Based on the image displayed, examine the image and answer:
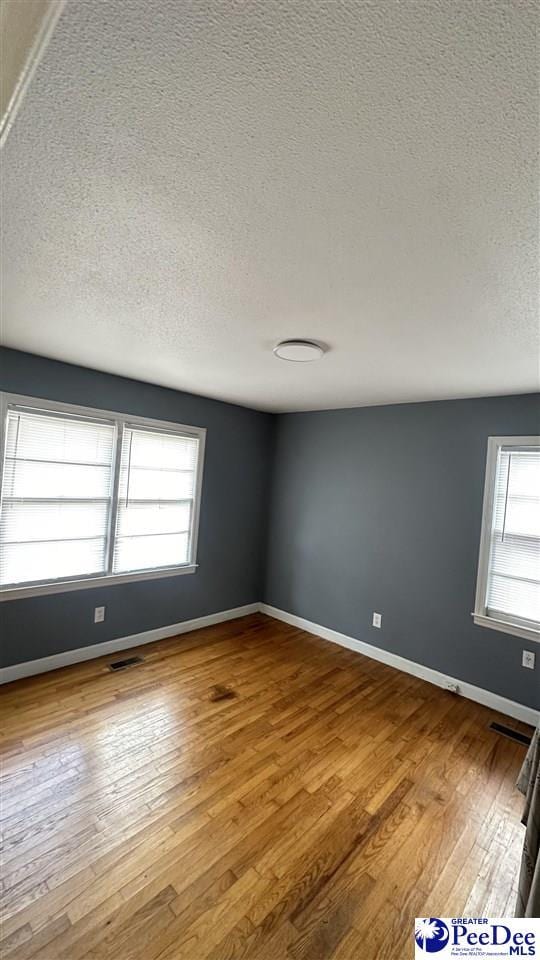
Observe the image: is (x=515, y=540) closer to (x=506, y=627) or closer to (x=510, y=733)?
(x=506, y=627)

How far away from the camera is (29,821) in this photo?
1.73 meters

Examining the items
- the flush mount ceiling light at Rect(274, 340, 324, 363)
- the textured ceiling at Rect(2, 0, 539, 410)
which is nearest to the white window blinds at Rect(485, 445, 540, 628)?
the textured ceiling at Rect(2, 0, 539, 410)

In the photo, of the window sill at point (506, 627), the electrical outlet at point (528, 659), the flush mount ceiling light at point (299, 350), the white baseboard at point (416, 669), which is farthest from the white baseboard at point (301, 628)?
the flush mount ceiling light at point (299, 350)

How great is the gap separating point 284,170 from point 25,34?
0.56 metres

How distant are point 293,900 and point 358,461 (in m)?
3.20

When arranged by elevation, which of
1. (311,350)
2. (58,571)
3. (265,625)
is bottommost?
(265,625)

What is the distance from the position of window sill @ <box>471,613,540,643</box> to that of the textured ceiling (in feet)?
6.95

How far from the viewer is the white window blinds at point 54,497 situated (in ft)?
9.13

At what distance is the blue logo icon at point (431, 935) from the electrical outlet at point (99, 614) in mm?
2832

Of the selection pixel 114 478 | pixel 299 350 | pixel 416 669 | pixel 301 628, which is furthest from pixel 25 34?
pixel 301 628

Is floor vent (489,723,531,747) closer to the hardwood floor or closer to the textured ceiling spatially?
the hardwood floor

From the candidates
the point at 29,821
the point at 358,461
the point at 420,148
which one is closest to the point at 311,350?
the point at 420,148

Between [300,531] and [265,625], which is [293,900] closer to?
[265,625]

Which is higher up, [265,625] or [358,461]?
[358,461]
